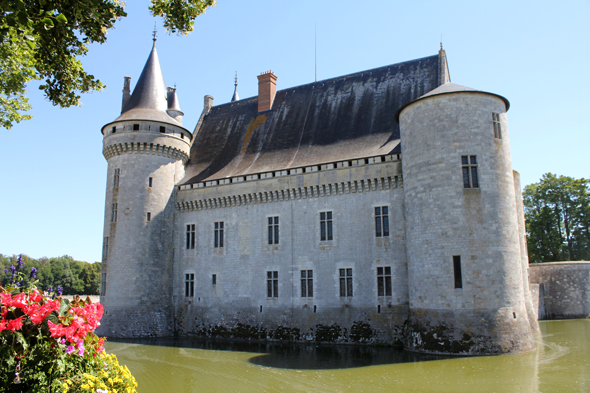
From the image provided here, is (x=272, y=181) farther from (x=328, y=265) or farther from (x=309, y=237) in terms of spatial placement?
(x=328, y=265)

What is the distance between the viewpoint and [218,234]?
79.1ft

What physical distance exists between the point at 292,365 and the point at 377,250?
22.8 feet

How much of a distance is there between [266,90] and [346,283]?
14.1 meters

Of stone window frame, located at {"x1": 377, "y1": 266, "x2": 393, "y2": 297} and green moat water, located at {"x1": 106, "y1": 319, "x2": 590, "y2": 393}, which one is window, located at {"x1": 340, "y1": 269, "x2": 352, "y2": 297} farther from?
green moat water, located at {"x1": 106, "y1": 319, "x2": 590, "y2": 393}

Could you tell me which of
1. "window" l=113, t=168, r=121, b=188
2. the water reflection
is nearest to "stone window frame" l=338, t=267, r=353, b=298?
the water reflection

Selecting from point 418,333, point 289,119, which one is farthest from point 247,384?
point 289,119

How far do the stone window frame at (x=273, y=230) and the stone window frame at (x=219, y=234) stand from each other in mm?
2878

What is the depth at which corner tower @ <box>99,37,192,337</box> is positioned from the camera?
23.2 meters

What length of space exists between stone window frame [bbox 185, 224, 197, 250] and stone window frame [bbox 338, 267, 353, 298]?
912cm

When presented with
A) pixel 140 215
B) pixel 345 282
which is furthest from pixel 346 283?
pixel 140 215

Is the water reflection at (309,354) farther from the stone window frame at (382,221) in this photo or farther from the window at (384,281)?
the stone window frame at (382,221)

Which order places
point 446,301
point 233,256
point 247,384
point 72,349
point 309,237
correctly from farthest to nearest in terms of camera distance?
point 233,256, point 309,237, point 446,301, point 247,384, point 72,349

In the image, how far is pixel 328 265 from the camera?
68.0 feet

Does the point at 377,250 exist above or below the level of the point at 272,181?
below
